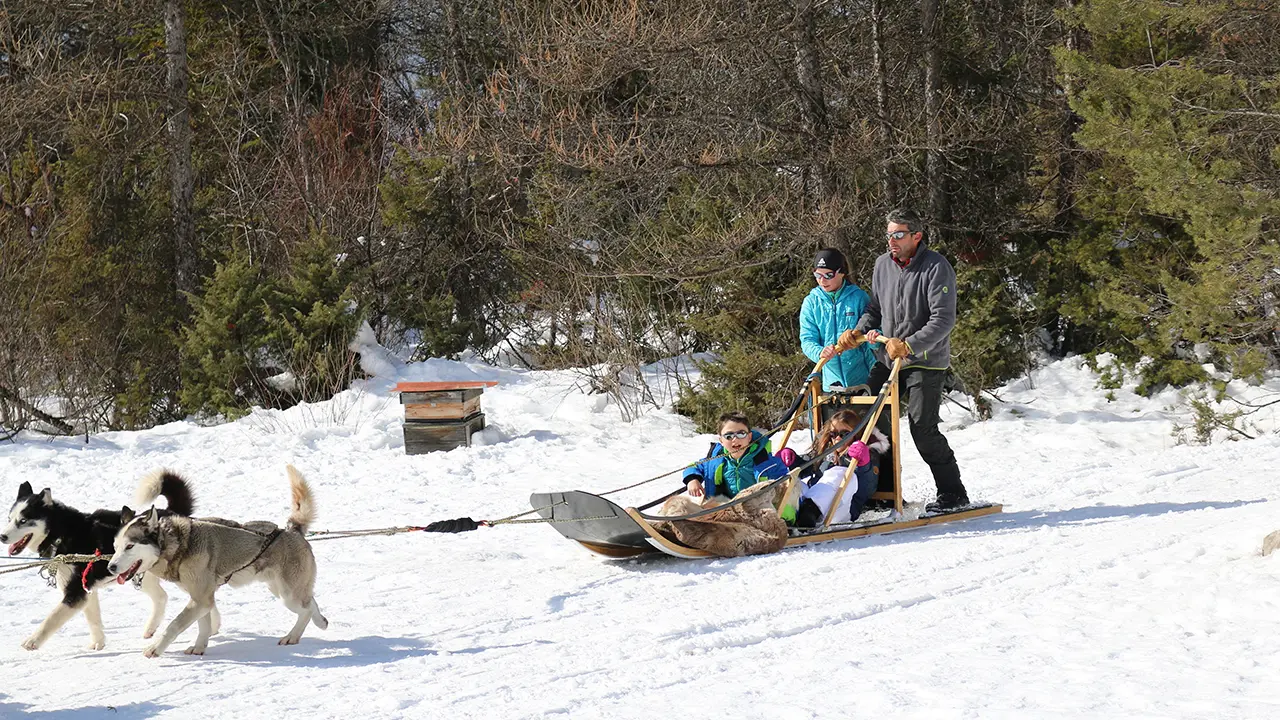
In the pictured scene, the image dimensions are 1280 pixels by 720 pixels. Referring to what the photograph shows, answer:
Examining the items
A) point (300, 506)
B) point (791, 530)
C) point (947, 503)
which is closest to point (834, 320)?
point (947, 503)

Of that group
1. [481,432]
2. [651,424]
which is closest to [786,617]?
[481,432]

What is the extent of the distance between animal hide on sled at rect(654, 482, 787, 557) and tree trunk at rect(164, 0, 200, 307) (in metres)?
10.5

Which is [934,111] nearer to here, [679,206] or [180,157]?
[679,206]

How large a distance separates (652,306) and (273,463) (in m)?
4.67

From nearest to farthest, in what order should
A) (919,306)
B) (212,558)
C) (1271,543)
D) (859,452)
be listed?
(212,558)
(1271,543)
(859,452)
(919,306)

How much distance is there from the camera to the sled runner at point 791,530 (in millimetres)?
5523

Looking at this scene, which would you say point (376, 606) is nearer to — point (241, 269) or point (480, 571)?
point (480, 571)

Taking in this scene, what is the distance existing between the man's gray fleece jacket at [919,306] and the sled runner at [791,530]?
224 millimetres

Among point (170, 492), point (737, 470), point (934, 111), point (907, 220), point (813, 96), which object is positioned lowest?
point (737, 470)

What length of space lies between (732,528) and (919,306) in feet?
5.85

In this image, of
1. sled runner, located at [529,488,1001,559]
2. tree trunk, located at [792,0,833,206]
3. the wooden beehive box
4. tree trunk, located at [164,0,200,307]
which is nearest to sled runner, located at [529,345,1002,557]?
sled runner, located at [529,488,1001,559]

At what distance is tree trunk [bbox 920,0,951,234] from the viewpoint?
10.9 metres

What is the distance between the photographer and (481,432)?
33.0 feet

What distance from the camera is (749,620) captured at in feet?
15.2
